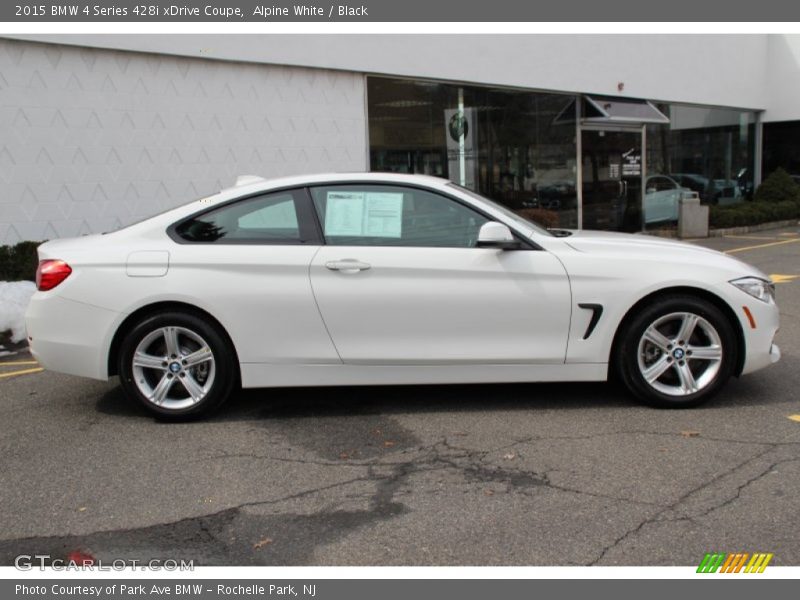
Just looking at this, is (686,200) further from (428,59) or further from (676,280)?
(676,280)

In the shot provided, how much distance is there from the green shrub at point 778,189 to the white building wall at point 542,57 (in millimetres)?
2230

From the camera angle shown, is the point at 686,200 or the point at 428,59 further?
the point at 686,200

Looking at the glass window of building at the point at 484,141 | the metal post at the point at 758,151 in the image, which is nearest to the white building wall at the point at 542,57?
the glass window of building at the point at 484,141

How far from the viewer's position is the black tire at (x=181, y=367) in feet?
16.4

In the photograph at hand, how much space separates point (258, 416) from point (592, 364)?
7.35ft

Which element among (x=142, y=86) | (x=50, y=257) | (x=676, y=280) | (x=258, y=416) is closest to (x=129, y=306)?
(x=50, y=257)

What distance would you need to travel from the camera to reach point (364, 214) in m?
5.18

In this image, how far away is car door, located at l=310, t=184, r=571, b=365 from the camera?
4984 millimetres

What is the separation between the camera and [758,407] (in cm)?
518

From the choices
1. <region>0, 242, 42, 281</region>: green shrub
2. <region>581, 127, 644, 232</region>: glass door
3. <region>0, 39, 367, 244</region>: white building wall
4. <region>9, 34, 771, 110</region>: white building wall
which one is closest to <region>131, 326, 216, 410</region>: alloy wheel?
<region>0, 242, 42, 281</region>: green shrub

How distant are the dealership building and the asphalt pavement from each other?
4.82 meters

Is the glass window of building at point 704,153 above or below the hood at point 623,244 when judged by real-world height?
above

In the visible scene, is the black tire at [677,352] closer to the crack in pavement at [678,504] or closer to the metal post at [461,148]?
the crack in pavement at [678,504]

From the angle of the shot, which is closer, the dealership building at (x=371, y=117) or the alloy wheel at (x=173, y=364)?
the alloy wheel at (x=173, y=364)
